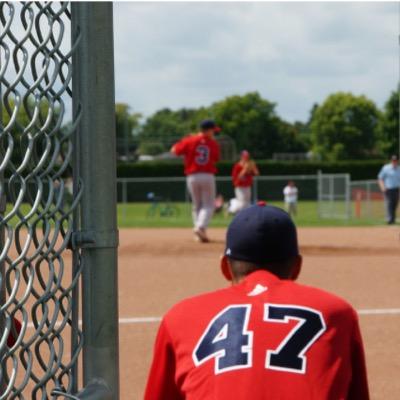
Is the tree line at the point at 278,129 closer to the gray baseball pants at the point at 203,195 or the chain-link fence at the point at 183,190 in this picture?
the chain-link fence at the point at 183,190

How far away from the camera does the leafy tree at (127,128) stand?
8950cm

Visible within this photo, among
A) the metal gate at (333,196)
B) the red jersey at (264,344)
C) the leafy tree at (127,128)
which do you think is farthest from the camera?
the leafy tree at (127,128)

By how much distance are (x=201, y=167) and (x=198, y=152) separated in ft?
0.91

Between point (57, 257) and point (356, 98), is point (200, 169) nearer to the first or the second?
point (57, 257)

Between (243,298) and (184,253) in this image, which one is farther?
(184,253)

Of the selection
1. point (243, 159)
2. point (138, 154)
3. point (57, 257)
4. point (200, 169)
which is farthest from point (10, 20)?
point (138, 154)

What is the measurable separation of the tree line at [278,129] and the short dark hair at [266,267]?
299 feet

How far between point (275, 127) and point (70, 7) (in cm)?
11594

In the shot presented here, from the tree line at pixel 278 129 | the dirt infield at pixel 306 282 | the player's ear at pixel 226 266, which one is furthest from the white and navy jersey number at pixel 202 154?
the tree line at pixel 278 129

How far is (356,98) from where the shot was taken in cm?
11619

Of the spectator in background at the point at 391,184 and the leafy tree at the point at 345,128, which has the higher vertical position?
the leafy tree at the point at 345,128

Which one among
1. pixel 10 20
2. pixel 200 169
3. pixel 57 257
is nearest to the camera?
pixel 10 20

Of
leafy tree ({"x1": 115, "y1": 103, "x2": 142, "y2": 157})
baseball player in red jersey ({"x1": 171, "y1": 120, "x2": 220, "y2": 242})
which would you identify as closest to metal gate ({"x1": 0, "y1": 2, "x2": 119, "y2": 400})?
baseball player in red jersey ({"x1": 171, "y1": 120, "x2": 220, "y2": 242})

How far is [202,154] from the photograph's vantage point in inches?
565
